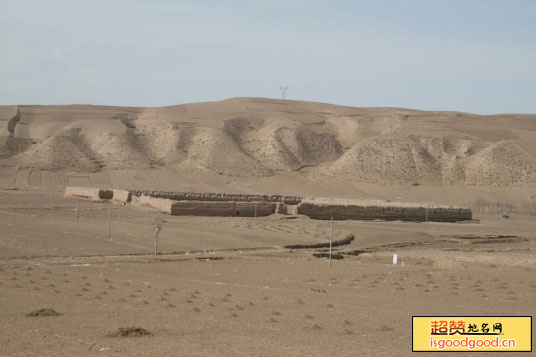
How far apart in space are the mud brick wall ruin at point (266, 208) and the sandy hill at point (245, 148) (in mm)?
13538

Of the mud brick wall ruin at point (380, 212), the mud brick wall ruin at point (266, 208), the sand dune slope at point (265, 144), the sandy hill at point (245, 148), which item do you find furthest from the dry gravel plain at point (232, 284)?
the sand dune slope at point (265, 144)

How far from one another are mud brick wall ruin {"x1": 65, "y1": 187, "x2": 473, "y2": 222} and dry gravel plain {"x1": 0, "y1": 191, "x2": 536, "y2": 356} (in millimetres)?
1638

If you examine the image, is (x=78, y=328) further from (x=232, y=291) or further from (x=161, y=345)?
Answer: (x=232, y=291)

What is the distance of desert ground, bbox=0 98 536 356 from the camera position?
1213 centimetres

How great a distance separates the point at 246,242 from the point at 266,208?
1144 centimetres

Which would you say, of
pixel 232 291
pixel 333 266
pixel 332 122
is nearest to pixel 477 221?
pixel 333 266

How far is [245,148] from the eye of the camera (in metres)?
75.3

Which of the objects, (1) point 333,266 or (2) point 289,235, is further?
(2) point 289,235

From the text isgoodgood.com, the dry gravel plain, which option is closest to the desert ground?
the dry gravel plain

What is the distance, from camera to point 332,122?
3573 inches

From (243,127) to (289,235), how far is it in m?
52.6

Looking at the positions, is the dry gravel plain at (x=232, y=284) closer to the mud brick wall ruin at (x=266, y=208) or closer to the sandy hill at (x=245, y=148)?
the mud brick wall ruin at (x=266, y=208)

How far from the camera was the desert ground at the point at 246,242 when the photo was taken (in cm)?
1213

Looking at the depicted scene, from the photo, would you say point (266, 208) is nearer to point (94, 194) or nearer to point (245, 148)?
point (94, 194)
